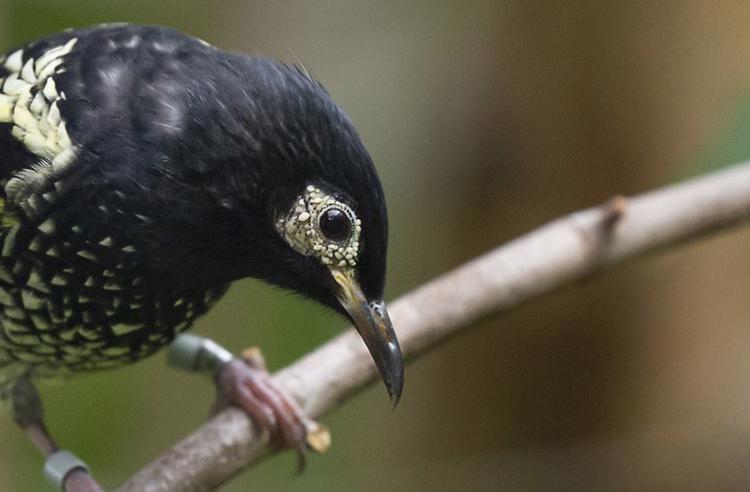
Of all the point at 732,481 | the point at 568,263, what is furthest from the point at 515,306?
the point at 732,481

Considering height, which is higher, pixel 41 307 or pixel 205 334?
pixel 41 307

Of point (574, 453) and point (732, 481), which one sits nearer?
point (732, 481)

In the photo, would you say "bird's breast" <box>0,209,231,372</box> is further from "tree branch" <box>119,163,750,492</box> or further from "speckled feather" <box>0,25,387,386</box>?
"tree branch" <box>119,163,750,492</box>

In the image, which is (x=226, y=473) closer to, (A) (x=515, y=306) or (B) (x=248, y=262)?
(B) (x=248, y=262)

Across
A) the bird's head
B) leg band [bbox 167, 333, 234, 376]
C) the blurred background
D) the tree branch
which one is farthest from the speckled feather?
the blurred background

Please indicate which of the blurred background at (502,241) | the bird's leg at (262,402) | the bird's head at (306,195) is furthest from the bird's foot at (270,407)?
the blurred background at (502,241)

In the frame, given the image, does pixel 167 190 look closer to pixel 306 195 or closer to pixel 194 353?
pixel 306 195

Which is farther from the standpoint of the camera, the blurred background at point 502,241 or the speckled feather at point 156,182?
the blurred background at point 502,241

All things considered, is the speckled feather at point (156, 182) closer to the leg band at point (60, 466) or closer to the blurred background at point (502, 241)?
the leg band at point (60, 466)
